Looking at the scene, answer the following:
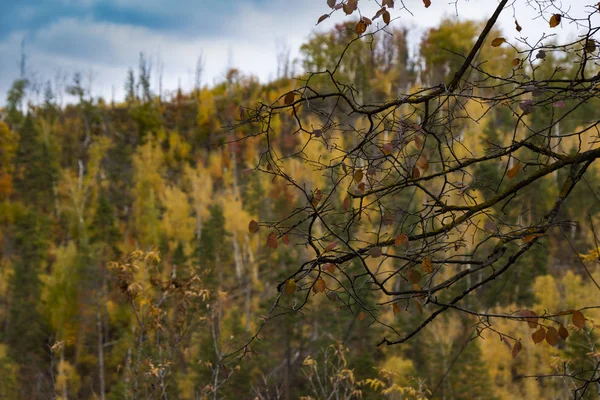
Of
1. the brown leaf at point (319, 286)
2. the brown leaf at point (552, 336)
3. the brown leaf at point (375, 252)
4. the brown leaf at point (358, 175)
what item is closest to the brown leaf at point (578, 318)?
the brown leaf at point (552, 336)

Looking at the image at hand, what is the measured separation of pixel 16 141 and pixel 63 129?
473cm

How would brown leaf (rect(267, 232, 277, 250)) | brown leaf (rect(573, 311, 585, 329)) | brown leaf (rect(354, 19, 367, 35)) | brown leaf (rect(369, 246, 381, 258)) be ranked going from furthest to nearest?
brown leaf (rect(354, 19, 367, 35)), brown leaf (rect(267, 232, 277, 250)), brown leaf (rect(369, 246, 381, 258)), brown leaf (rect(573, 311, 585, 329))

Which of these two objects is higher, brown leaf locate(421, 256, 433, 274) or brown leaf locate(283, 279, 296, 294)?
brown leaf locate(421, 256, 433, 274)

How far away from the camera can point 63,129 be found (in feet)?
180

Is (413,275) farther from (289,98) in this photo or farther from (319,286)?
(289,98)

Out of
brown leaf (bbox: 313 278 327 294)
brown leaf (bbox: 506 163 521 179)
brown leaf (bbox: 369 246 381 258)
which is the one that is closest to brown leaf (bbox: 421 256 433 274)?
brown leaf (bbox: 369 246 381 258)

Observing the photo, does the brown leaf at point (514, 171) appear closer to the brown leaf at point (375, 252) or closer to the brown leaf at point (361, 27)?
the brown leaf at point (375, 252)

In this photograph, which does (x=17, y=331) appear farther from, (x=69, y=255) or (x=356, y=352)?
(x=356, y=352)

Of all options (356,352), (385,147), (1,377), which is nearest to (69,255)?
(1,377)

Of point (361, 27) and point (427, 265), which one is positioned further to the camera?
point (361, 27)

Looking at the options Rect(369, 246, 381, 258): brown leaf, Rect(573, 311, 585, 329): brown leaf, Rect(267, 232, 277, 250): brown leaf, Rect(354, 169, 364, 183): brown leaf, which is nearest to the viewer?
Rect(573, 311, 585, 329): brown leaf

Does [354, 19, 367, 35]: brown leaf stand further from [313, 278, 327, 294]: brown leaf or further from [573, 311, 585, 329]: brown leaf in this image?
[573, 311, 585, 329]: brown leaf

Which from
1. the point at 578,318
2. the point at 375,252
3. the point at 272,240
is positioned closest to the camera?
the point at 578,318

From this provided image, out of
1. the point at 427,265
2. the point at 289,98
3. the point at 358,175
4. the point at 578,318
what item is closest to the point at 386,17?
the point at 289,98
